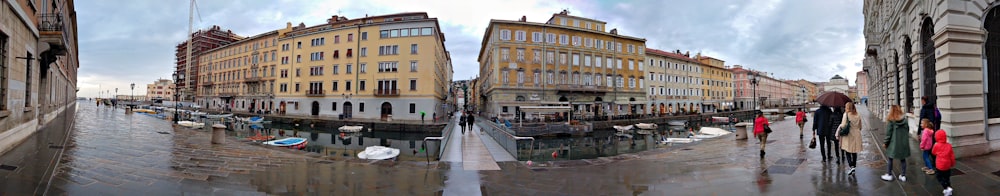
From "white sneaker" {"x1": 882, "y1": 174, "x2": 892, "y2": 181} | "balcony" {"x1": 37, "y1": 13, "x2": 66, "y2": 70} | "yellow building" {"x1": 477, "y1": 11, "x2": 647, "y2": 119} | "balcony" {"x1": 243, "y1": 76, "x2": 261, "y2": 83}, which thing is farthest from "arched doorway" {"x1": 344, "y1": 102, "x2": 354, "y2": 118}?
"white sneaker" {"x1": 882, "y1": 174, "x2": 892, "y2": 181}

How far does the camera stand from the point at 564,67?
42.5 metres

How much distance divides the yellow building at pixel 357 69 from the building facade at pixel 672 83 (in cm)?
3090

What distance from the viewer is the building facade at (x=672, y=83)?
181 feet

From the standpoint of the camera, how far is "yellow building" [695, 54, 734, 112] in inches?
2574

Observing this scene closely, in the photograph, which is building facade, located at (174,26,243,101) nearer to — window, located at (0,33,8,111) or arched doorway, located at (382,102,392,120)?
arched doorway, located at (382,102,392,120)

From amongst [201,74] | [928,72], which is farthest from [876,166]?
[201,74]

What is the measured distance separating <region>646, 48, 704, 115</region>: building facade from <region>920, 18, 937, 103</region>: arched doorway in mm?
43218

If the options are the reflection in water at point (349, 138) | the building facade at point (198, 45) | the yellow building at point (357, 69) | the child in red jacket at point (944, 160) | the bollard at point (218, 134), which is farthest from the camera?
the building facade at point (198, 45)

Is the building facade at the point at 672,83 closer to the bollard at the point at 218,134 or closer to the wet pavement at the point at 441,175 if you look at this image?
the wet pavement at the point at 441,175

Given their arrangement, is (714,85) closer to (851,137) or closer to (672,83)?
(672,83)

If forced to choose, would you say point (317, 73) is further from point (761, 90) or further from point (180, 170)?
point (761, 90)

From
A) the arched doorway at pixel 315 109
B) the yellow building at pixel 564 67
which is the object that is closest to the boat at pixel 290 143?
the yellow building at pixel 564 67

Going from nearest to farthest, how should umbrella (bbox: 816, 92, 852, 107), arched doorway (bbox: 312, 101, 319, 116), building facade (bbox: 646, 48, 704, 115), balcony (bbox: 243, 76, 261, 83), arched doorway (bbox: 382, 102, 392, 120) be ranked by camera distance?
1. umbrella (bbox: 816, 92, 852, 107)
2. arched doorway (bbox: 382, 102, 392, 120)
3. arched doorway (bbox: 312, 101, 319, 116)
4. balcony (bbox: 243, 76, 261, 83)
5. building facade (bbox: 646, 48, 704, 115)

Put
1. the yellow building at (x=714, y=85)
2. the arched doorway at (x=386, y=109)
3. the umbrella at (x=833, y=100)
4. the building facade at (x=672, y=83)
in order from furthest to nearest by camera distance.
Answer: the yellow building at (x=714, y=85) → the building facade at (x=672, y=83) → the arched doorway at (x=386, y=109) → the umbrella at (x=833, y=100)
